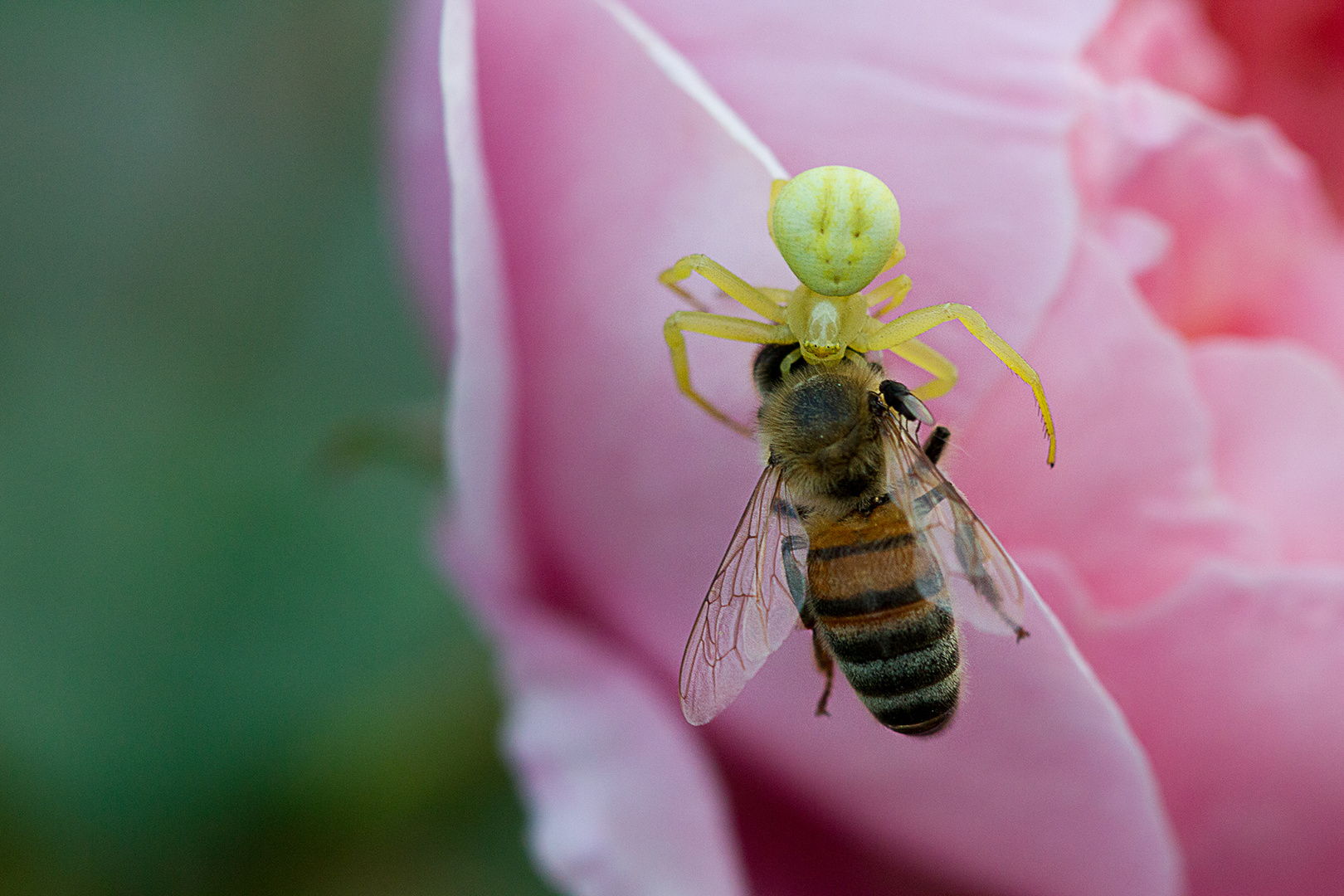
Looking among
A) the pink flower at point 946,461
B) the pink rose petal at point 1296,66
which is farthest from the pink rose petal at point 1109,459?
the pink rose petal at point 1296,66

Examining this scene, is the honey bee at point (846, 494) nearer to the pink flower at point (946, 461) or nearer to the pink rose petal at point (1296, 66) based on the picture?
the pink flower at point (946, 461)

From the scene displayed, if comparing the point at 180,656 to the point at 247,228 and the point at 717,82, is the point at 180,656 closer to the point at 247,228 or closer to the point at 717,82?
the point at 247,228

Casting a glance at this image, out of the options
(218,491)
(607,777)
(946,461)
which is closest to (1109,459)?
(946,461)

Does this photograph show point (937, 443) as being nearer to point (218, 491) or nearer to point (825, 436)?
point (825, 436)

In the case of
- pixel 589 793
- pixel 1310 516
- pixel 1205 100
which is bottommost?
pixel 589 793

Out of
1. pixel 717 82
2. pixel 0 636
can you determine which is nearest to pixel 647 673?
pixel 717 82
